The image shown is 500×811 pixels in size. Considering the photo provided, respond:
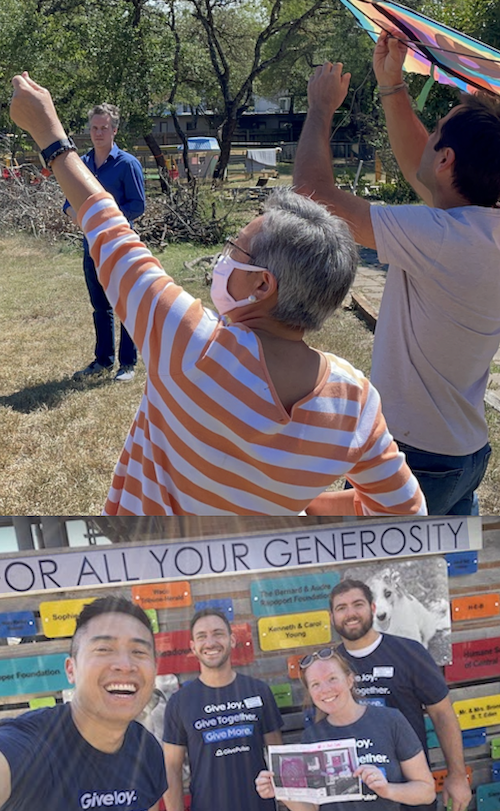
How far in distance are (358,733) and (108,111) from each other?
206 cm

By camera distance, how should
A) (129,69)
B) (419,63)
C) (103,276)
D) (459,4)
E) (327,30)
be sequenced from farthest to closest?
(129,69)
(327,30)
(459,4)
(419,63)
(103,276)

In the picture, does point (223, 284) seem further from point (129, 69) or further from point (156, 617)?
point (129, 69)

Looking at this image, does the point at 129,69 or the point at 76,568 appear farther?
the point at 129,69

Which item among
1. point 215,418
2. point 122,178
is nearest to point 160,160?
point 122,178

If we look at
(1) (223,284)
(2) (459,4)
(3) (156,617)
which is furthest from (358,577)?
(2) (459,4)

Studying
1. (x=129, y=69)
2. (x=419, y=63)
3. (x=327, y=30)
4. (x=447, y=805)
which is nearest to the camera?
(x=447, y=805)

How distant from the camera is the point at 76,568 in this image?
0.71 metres

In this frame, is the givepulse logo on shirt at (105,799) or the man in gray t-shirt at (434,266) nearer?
the givepulse logo on shirt at (105,799)

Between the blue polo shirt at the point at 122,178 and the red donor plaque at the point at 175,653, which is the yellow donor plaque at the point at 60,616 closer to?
the red donor plaque at the point at 175,653

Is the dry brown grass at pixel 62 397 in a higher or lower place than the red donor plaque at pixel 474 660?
higher

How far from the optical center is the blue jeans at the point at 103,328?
9.78 feet

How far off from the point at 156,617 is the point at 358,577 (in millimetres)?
223

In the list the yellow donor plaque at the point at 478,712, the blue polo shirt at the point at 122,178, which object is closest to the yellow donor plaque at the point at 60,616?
the yellow donor plaque at the point at 478,712

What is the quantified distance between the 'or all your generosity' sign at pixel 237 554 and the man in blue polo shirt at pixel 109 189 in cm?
145
